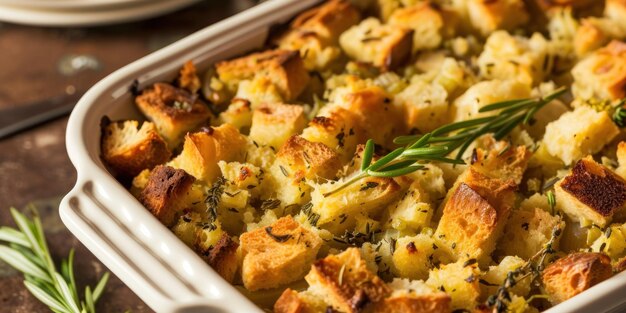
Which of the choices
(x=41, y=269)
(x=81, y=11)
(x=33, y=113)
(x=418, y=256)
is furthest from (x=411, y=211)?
(x=81, y=11)

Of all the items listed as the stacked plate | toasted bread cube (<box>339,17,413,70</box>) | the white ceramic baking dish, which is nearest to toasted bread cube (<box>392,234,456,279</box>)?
the white ceramic baking dish

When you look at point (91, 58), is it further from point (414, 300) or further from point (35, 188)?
point (414, 300)

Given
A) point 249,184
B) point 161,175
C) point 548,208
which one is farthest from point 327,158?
point 548,208

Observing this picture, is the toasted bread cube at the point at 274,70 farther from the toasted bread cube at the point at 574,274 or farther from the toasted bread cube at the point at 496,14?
the toasted bread cube at the point at 574,274

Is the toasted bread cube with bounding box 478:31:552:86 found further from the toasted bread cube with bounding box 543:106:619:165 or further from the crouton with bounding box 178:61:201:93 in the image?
the crouton with bounding box 178:61:201:93

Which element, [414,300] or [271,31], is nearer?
[414,300]

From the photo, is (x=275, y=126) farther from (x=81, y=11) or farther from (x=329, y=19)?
(x=81, y=11)
